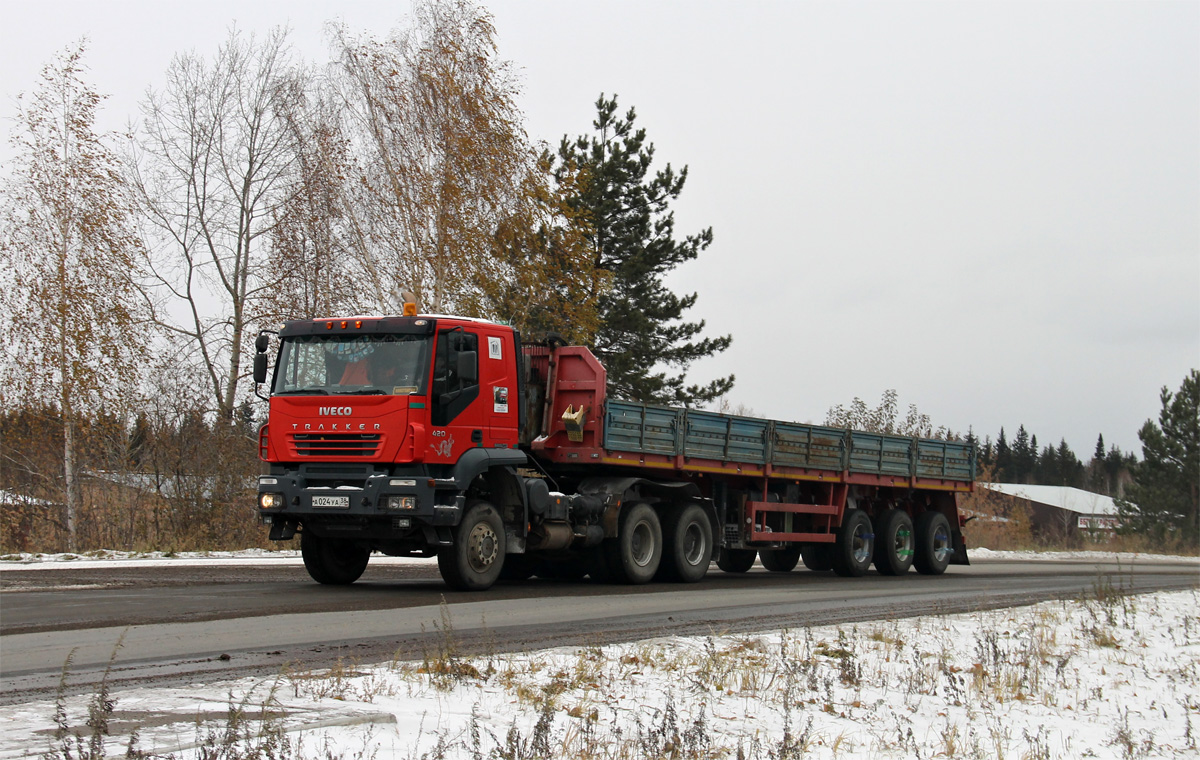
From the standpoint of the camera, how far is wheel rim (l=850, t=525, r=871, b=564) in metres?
20.2

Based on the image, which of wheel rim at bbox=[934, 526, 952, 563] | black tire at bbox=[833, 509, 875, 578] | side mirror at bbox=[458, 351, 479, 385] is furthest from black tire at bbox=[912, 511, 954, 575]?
side mirror at bbox=[458, 351, 479, 385]

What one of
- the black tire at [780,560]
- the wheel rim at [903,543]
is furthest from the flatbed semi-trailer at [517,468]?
the black tire at [780,560]

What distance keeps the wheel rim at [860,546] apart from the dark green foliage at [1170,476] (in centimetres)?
4524

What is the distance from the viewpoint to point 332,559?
47.9ft

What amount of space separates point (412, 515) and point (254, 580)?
12.7 ft

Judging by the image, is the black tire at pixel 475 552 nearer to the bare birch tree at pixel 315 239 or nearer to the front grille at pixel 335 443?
the front grille at pixel 335 443

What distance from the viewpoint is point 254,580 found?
1531cm

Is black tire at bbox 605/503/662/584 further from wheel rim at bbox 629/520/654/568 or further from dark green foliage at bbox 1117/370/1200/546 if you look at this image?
dark green foliage at bbox 1117/370/1200/546

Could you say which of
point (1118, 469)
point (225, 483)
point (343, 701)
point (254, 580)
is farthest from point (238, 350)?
point (1118, 469)

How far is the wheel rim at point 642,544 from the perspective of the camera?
52.7 feet

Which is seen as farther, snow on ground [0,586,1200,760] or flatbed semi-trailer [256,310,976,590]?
flatbed semi-trailer [256,310,976,590]

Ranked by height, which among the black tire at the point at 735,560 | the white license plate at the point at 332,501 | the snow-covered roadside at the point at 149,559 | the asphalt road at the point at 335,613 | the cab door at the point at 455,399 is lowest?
the snow-covered roadside at the point at 149,559

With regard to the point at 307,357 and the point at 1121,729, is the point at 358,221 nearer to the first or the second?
the point at 307,357

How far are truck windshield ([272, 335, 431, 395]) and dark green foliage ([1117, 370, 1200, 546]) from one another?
55364 millimetres
